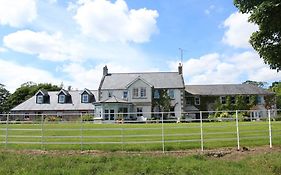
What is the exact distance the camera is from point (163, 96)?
5450 cm

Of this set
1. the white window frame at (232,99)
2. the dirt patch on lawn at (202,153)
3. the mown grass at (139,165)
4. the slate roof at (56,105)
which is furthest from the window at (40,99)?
the mown grass at (139,165)

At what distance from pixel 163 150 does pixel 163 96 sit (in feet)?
A: 130

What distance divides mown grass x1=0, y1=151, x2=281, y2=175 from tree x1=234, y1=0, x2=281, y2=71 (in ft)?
16.4

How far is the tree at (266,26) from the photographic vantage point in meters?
13.9

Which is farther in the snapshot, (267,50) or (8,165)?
(267,50)

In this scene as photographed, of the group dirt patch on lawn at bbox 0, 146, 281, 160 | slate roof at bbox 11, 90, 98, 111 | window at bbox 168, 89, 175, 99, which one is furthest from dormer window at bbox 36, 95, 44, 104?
dirt patch on lawn at bbox 0, 146, 281, 160

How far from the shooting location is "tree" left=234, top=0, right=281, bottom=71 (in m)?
13.9

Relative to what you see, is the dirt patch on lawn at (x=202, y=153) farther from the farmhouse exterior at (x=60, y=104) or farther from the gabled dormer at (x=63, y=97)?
the gabled dormer at (x=63, y=97)

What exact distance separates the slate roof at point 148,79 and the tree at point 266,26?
3871 cm

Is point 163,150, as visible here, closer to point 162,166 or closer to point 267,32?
point 162,166

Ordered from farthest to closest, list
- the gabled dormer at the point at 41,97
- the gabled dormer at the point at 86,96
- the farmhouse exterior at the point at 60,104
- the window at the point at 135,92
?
1. the gabled dormer at the point at 41,97
2. the gabled dormer at the point at 86,96
3. the farmhouse exterior at the point at 60,104
4. the window at the point at 135,92

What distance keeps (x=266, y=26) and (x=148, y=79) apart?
42.7 m

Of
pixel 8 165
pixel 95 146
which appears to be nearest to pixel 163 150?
pixel 95 146

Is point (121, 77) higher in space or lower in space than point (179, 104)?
higher
